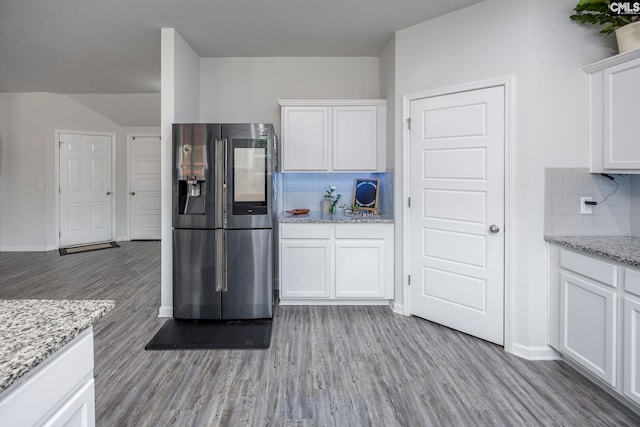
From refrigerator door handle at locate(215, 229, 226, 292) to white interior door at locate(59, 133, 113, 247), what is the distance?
192 inches

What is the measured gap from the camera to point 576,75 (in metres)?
2.53

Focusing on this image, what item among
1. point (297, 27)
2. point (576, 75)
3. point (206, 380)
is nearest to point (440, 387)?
point (206, 380)

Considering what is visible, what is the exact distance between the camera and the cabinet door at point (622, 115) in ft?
7.05

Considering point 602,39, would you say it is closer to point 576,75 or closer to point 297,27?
point 576,75

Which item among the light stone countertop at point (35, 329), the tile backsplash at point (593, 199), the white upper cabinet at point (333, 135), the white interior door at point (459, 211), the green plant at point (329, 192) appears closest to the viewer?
the light stone countertop at point (35, 329)

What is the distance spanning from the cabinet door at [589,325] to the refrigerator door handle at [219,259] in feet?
8.65

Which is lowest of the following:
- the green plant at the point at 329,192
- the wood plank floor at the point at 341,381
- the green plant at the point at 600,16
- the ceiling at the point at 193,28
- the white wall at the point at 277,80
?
the wood plank floor at the point at 341,381

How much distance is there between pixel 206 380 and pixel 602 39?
11.7ft

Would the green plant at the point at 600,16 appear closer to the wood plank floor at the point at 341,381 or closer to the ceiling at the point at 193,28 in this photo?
the ceiling at the point at 193,28

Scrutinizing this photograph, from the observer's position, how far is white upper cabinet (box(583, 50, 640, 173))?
84.7 inches

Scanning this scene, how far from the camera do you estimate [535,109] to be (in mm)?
2559

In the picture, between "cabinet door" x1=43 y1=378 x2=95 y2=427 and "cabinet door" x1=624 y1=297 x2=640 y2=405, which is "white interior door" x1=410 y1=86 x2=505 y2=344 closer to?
"cabinet door" x1=624 y1=297 x2=640 y2=405

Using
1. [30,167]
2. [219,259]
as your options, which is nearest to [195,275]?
[219,259]

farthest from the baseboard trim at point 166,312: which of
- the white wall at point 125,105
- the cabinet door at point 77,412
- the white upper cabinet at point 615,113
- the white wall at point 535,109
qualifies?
the white wall at point 125,105
